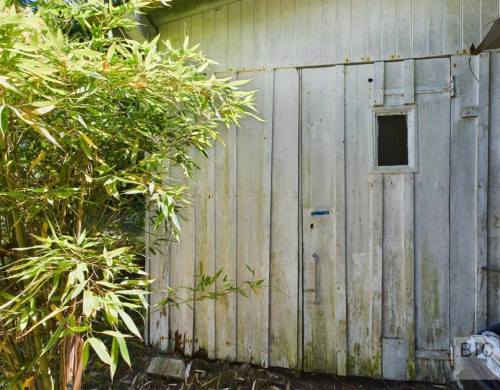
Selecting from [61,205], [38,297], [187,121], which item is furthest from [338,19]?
[38,297]

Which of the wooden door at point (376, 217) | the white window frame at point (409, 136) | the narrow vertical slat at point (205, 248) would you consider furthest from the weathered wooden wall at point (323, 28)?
the narrow vertical slat at point (205, 248)

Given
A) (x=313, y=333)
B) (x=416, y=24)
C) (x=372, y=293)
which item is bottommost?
(x=313, y=333)

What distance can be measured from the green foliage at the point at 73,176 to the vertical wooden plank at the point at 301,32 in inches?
45.2

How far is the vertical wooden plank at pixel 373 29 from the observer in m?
2.72

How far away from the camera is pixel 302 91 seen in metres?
2.84

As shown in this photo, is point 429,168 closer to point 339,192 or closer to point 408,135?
point 408,135

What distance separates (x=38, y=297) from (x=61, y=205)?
17.8 inches

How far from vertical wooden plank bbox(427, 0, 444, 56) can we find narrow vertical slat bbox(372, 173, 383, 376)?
1.01m

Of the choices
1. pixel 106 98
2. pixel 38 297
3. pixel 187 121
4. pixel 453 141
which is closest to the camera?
pixel 106 98

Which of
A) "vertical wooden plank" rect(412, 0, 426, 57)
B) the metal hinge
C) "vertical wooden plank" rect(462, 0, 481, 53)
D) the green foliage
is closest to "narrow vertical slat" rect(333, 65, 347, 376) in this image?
"vertical wooden plank" rect(412, 0, 426, 57)

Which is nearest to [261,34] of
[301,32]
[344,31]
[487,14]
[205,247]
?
→ [301,32]

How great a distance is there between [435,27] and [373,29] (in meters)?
0.44

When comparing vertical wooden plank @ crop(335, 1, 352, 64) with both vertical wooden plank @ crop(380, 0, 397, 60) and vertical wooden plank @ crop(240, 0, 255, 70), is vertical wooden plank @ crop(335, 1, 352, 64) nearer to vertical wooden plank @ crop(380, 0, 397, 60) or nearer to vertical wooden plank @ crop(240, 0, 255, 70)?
vertical wooden plank @ crop(380, 0, 397, 60)

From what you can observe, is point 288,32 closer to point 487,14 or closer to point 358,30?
point 358,30
